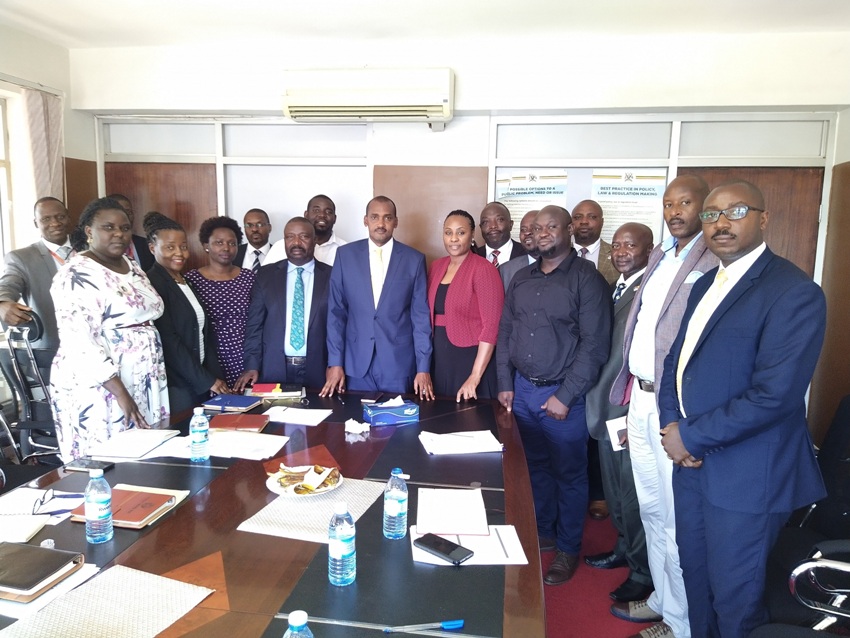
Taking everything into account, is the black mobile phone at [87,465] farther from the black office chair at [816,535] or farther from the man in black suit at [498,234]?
the man in black suit at [498,234]

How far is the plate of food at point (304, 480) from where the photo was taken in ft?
5.24

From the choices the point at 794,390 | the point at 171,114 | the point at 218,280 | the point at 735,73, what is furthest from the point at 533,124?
the point at 794,390

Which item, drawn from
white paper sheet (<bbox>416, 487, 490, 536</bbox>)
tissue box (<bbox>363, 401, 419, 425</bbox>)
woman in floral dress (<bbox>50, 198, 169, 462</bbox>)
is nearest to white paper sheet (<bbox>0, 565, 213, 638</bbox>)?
white paper sheet (<bbox>416, 487, 490, 536</bbox>)

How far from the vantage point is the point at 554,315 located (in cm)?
263

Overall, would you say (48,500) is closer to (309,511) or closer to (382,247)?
(309,511)

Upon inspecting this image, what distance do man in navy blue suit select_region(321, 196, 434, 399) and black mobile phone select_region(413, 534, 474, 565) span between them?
5.40ft

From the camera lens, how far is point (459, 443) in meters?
2.02

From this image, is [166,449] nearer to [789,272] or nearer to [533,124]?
[789,272]

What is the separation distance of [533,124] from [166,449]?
3741mm

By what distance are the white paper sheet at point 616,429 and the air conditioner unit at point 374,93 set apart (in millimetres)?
2684

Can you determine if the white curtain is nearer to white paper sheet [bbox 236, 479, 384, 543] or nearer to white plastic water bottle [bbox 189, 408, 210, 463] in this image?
white plastic water bottle [bbox 189, 408, 210, 463]

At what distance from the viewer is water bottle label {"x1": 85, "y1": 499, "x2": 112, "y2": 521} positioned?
1.36 metres

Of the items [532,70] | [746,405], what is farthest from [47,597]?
[532,70]

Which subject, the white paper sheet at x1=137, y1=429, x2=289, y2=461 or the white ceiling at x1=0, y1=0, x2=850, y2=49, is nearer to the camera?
the white paper sheet at x1=137, y1=429, x2=289, y2=461
